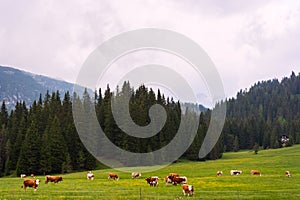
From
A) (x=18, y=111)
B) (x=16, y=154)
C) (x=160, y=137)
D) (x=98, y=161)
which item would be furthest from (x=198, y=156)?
(x=18, y=111)

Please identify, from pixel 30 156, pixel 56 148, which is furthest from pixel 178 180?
pixel 30 156

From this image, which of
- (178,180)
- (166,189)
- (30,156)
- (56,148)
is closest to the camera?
(166,189)

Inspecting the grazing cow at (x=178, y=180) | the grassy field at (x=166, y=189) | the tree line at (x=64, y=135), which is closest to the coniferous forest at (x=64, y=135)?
the tree line at (x=64, y=135)

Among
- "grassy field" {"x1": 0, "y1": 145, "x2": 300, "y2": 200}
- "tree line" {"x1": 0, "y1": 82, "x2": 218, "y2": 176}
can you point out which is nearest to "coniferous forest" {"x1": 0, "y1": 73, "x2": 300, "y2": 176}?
"tree line" {"x1": 0, "y1": 82, "x2": 218, "y2": 176}

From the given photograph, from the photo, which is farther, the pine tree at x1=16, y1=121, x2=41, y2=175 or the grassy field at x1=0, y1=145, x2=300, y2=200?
the pine tree at x1=16, y1=121, x2=41, y2=175

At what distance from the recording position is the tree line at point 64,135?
3317 inches

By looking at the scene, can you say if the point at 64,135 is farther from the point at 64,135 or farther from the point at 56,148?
the point at 56,148

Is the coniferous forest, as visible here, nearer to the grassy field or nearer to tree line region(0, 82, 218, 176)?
tree line region(0, 82, 218, 176)

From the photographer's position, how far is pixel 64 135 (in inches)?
3656

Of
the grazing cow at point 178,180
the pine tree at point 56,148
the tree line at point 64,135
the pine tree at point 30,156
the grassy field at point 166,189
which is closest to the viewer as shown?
the grassy field at point 166,189

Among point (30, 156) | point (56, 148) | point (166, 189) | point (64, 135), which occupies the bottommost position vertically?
point (166, 189)

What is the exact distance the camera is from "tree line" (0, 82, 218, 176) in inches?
3317

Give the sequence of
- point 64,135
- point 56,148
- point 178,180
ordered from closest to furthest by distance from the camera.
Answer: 1. point 178,180
2. point 56,148
3. point 64,135

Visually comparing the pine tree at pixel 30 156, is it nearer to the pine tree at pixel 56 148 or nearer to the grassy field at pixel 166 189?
the pine tree at pixel 56 148
